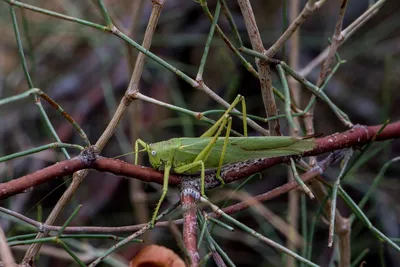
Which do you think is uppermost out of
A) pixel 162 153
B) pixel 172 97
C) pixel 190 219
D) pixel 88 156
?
pixel 172 97

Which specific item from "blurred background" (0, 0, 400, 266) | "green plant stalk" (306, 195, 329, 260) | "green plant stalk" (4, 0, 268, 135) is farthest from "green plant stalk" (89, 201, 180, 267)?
"blurred background" (0, 0, 400, 266)

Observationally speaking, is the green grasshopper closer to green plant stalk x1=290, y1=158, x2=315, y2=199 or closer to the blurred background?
green plant stalk x1=290, y1=158, x2=315, y2=199

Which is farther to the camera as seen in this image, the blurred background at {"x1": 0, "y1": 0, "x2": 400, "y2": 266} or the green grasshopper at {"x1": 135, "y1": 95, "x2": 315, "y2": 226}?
the blurred background at {"x1": 0, "y1": 0, "x2": 400, "y2": 266}

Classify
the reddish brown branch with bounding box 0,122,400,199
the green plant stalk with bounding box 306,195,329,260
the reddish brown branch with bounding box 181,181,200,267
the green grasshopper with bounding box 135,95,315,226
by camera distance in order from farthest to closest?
the green plant stalk with bounding box 306,195,329,260, the green grasshopper with bounding box 135,95,315,226, the reddish brown branch with bounding box 0,122,400,199, the reddish brown branch with bounding box 181,181,200,267

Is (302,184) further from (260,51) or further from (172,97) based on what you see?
(172,97)

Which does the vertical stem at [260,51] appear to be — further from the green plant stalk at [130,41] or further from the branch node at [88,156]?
the branch node at [88,156]

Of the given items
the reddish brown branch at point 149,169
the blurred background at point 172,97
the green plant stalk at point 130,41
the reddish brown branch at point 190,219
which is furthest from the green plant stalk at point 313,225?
the blurred background at point 172,97

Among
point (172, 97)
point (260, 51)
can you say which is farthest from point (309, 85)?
point (172, 97)
